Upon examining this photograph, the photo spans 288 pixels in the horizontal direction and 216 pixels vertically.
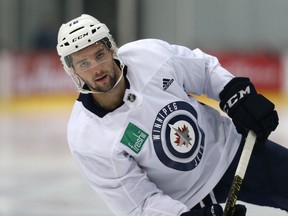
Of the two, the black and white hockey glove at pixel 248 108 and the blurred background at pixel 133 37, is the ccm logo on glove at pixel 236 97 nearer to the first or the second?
the black and white hockey glove at pixel 248 108

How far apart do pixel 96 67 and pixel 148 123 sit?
0.95 feet

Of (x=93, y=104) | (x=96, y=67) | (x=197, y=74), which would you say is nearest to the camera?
(x=96, y=67)

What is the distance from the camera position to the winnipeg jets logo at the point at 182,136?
2902 mm

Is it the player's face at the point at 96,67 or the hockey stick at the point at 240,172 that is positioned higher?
the player's face at the point at 96,67

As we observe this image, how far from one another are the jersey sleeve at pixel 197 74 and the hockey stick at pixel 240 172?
254 millimetres

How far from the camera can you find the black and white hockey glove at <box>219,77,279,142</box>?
9.43 feet

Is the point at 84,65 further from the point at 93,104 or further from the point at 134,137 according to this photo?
the point at 134,137

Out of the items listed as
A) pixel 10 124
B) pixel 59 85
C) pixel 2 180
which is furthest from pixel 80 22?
pixel 59 85

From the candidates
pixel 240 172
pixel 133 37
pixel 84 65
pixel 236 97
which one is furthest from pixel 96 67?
pixel 133 37

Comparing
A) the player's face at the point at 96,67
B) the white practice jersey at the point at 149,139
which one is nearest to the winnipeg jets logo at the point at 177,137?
the white practice jersey at the point at 149,139

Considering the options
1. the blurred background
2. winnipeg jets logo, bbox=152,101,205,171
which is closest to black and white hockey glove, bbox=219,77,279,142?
winnipeg jets logo, bbox=152,101,205,171

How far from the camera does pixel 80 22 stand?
2.92 metres

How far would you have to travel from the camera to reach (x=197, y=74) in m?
3.06

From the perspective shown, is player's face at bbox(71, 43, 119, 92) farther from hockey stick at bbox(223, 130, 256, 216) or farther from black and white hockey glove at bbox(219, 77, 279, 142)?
hockey stick at bbox(223, 130, 256, 216)
